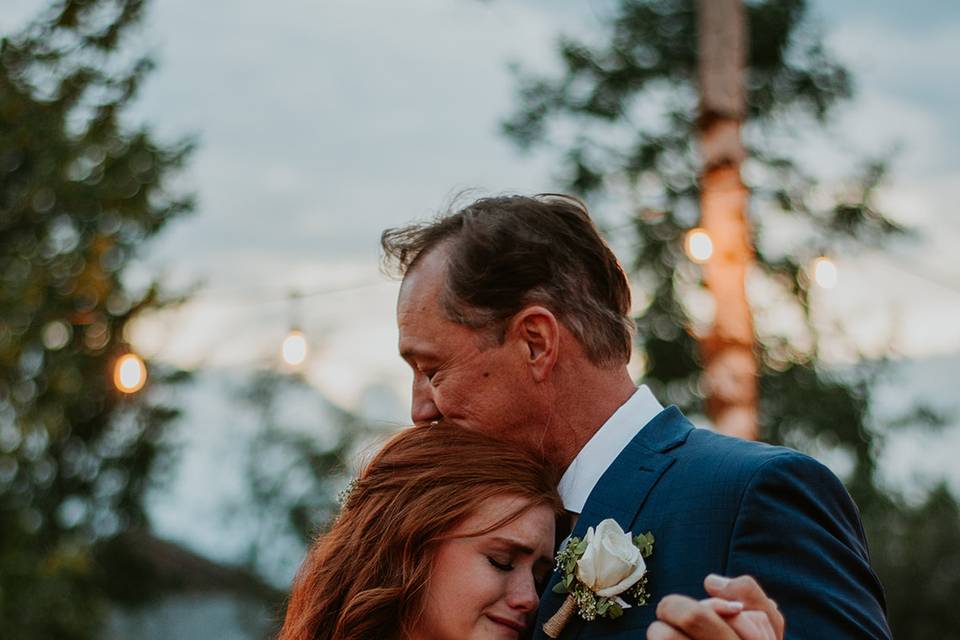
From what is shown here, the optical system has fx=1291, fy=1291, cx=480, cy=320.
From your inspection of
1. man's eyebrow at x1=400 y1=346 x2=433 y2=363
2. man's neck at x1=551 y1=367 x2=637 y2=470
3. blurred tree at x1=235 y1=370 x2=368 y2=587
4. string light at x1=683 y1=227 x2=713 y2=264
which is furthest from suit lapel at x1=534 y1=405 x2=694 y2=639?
blurred tree at x1=235 y1=370 x2=368 y2=587

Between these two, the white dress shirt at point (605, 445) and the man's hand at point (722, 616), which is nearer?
the man's hand at point (722, 616)

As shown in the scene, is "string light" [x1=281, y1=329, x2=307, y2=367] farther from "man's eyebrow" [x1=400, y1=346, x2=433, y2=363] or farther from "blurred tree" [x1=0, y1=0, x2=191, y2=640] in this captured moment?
"man's eyebrow" [x1=400, y1=346, x2=433, y2=363]

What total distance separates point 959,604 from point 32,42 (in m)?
17.1

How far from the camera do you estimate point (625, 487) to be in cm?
292

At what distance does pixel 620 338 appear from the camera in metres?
3.28

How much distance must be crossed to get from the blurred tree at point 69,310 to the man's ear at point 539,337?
251 inches

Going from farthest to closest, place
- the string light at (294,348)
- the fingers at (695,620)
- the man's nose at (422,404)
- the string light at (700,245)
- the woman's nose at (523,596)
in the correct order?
the string light at (294,348) → the string light at (700,245) → the man's nose at (422,404) → the woman's nose at (523,596) → the fingers at (695,620)

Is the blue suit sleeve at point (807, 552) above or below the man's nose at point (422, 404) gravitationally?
above

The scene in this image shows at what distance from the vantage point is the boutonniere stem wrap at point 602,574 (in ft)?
8.61

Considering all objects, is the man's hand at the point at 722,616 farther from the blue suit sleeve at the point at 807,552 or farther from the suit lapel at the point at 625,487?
the suit lapel at the point at 625,487

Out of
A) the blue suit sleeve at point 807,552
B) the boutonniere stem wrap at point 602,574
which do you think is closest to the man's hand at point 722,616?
the blue suit sleeve at point 807,552

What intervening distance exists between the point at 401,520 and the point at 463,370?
0.41 metres

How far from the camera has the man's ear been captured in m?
3.16

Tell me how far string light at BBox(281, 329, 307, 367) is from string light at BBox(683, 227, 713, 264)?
9.29 feet
